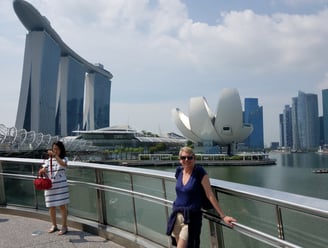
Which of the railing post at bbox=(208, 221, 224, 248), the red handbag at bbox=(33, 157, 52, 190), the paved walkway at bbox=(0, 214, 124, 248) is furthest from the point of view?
the red handbag at bbox=(33, 157, 52, 190)

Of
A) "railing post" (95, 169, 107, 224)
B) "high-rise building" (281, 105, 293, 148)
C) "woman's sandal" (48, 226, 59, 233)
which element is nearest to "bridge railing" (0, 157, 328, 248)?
"railing post" (95, 169, 107, 224)

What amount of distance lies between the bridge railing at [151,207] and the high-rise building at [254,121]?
483 feet

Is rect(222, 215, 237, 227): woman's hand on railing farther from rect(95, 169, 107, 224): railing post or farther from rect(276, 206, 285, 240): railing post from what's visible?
rect(95, 169, 107, 224): railing post

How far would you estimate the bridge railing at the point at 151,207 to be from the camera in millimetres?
1847

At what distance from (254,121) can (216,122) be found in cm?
8630

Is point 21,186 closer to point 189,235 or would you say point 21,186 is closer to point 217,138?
point 189,235

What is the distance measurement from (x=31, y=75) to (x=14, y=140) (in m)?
37.6

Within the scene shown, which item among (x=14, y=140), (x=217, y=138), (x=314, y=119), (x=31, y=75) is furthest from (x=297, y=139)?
(x=14, y=140)

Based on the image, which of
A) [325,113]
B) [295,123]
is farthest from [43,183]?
[295,123]

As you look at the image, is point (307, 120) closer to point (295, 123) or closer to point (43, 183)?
Result: point (295, 123)

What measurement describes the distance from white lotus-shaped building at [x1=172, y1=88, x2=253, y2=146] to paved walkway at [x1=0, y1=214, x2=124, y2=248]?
209 feet

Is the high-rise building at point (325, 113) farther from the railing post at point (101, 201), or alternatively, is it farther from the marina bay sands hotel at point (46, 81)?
the railing post at point (101, 201)

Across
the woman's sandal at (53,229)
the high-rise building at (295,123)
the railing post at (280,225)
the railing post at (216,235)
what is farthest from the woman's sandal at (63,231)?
the high-rise building at (295,123)

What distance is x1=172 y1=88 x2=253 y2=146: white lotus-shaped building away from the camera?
67.7 meters
